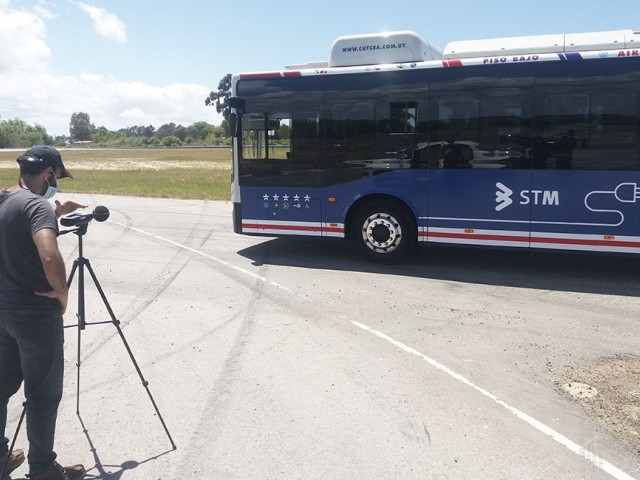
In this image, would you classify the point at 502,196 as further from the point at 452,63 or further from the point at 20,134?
the point at 20,134

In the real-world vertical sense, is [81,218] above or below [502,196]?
above

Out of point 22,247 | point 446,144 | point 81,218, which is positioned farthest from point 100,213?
point 446,144

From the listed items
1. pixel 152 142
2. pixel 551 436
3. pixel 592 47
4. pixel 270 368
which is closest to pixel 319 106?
pixel 592 47

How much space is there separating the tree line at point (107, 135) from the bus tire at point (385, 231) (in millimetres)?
111340

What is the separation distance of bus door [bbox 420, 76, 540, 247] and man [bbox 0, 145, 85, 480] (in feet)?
21.3

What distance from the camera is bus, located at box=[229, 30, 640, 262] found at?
26.0ft

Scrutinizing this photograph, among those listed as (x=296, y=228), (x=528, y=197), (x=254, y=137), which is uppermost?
(x=254, y=137)

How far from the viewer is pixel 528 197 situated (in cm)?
838

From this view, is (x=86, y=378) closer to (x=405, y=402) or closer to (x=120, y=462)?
(x=120, y=462)

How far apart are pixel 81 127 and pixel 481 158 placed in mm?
183349

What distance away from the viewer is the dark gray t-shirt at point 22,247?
3004 mm

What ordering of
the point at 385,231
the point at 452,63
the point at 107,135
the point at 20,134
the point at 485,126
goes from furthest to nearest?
the point at 107,135 → the point at 20,134 → the point at 385,231 → the point at 452,63 → the point at 485,126

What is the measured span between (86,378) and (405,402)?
262 centimetres

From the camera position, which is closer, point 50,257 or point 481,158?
point 50,257
